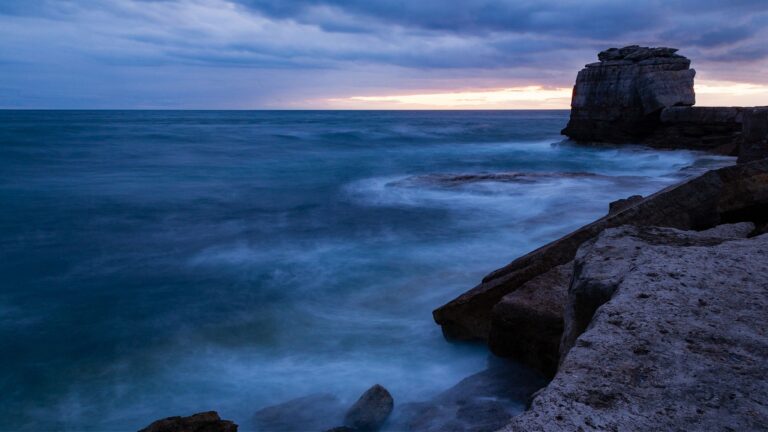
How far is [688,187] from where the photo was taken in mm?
4875

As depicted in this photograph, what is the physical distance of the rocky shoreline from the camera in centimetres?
179

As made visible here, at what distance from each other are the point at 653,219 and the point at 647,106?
19.0m

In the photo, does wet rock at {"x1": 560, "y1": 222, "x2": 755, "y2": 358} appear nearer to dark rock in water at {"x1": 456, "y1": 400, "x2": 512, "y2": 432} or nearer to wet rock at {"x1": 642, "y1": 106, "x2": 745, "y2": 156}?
dark rock in water at {"x1": 456, "y1": 400, "x2": 512, "y2": 432}

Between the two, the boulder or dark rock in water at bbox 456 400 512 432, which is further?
the boulder

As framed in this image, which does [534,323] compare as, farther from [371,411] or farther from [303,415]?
[303,415]

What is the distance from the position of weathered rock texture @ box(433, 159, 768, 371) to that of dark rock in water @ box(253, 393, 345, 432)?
4.06ft

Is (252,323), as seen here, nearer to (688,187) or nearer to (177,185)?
(688,187)

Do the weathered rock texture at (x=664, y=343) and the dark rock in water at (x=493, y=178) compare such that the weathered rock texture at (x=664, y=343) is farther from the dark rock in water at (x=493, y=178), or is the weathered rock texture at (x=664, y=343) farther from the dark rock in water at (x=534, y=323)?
the dark rock in water at (x=493, y=178)

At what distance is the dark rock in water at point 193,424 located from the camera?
320cm

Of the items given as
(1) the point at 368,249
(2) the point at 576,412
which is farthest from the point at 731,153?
(2) the point at 576,412

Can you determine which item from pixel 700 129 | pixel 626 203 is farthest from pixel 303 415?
pixel 700 129

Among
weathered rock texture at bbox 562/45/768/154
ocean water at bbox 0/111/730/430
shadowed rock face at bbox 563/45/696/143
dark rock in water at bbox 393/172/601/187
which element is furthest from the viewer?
shadowed rock face at bbox 563/45/696/143

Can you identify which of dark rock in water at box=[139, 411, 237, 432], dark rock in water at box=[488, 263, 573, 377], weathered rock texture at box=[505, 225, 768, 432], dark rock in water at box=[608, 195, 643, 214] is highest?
weathered rock texture at box=[505, 225, 768, 432]

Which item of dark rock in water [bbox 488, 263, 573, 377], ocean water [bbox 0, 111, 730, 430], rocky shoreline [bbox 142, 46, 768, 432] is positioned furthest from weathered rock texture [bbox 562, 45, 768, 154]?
dark rock in water [bbox 488, 263, 573, 377]
